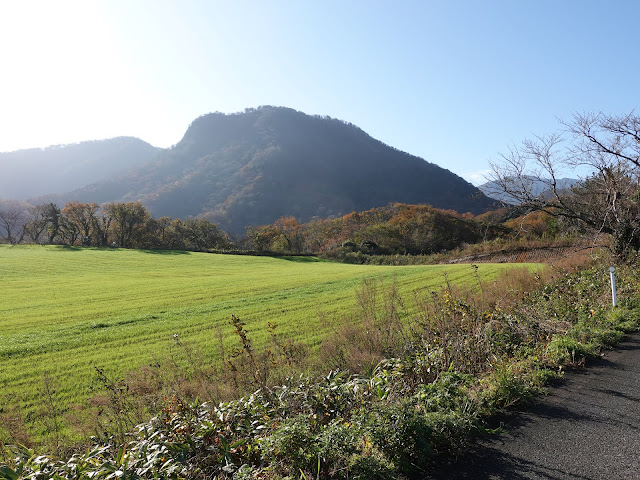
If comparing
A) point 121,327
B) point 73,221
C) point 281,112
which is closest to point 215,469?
point 121,327

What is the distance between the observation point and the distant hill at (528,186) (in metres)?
14.4

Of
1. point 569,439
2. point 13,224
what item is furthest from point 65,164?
point 569,439

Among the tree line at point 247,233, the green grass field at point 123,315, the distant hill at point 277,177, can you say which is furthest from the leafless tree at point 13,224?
the distant hill at point 277,177

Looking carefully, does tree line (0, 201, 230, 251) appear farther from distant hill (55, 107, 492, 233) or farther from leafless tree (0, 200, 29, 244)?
distant hill (55, 107, 492, 233)

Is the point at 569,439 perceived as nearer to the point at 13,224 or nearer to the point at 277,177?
the point at 13,224

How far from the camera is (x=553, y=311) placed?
812 centimetres

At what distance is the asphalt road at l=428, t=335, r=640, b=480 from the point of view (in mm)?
3213

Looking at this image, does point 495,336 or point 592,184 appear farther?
point 592,184

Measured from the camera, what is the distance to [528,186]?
570 inches

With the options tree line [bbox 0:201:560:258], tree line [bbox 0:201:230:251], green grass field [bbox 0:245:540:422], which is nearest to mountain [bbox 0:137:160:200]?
tree line [bbox 0:201:560:258]

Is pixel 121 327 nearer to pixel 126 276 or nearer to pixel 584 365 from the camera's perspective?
pixel 584 365

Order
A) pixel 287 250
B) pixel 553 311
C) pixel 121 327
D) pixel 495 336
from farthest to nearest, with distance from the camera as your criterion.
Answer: pixel 287 250 < pixel 121 327 < pixel 553 311 < pixel 495 336

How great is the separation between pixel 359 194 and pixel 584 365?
12384cm

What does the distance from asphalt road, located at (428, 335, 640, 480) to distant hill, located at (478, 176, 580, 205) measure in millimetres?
10706
